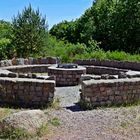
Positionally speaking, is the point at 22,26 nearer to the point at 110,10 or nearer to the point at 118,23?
the point at 118,23

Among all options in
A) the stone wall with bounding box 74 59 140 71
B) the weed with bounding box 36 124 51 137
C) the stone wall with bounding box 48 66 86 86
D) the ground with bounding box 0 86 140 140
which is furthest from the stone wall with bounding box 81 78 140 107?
the stone wall with bounding box 74 59 140 71

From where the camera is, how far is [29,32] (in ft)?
67.8

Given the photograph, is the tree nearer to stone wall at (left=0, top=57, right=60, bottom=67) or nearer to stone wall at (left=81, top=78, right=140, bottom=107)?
stone wall at (left=0, top=57, right=60, bottom=67)

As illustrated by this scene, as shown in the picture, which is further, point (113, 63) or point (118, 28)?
point (118, 28)

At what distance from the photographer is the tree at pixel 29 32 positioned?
20406mm

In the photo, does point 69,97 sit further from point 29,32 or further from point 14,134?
point 29,32

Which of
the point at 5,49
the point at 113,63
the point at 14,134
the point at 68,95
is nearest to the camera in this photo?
the point at 14,134

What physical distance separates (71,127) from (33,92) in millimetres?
2035

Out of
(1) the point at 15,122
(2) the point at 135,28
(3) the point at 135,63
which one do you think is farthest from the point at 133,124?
(2) the point at 135,28

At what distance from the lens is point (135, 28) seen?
96.9 ft

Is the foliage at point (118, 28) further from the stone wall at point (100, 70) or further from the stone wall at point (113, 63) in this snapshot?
the stone wall at point (100, 70)

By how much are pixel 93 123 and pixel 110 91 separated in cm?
163

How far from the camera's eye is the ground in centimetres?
720

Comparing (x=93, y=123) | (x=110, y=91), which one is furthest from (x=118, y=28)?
(x=93, y=123)
